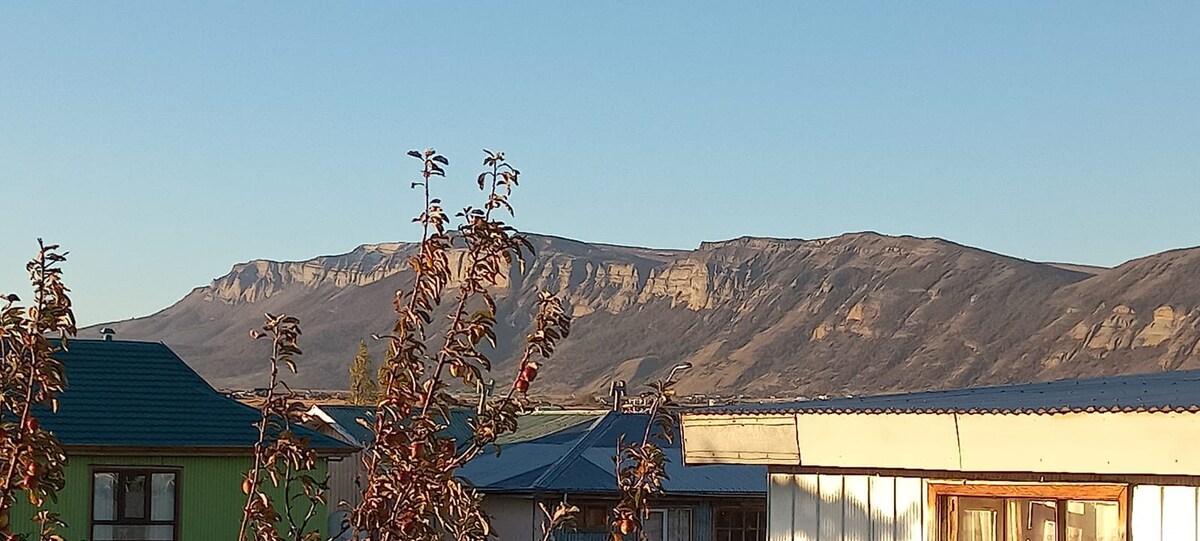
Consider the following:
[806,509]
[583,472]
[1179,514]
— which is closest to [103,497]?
[583,472]

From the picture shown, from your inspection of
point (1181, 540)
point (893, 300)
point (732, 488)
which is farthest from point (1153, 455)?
point (893, 300)

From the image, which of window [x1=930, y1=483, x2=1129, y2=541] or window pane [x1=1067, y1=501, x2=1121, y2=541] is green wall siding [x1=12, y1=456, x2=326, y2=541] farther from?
window pane [x1=1067, y1=501, x2=1121, y2=541]

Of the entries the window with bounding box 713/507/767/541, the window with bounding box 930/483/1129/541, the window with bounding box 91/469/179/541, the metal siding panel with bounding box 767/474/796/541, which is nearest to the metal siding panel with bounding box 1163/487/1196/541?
the window with bounding box 930/483/1129/541

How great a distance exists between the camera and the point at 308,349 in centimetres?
16125

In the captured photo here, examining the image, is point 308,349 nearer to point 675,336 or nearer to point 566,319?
point 675,336

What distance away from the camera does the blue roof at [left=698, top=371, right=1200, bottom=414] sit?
281 inches

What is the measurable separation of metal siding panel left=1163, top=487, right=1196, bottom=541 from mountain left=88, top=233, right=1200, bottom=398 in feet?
320

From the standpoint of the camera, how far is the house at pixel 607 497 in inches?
1098

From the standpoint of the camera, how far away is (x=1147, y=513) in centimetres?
692

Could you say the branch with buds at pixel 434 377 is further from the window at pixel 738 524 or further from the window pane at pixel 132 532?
the window at pixel 738 524

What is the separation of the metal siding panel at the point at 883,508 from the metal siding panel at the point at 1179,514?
1.28m

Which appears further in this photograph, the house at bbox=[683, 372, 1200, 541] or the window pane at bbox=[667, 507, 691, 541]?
the window pane at bbox=[667, 507, 691, 541]

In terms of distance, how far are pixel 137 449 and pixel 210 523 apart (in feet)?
4.74

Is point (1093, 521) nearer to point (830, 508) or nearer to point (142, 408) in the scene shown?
point (830, 508)
